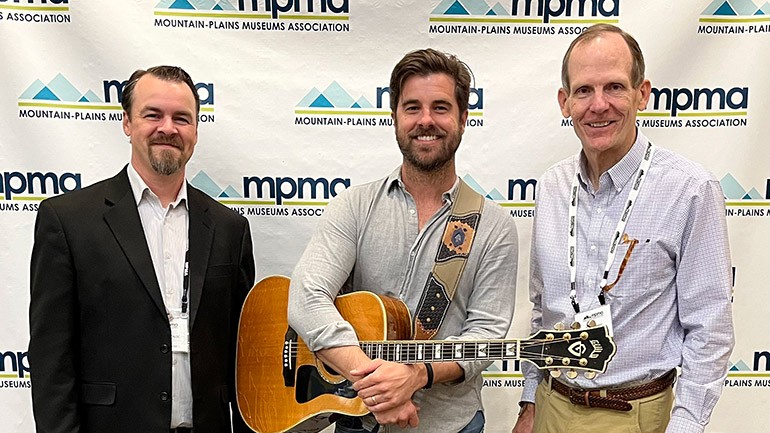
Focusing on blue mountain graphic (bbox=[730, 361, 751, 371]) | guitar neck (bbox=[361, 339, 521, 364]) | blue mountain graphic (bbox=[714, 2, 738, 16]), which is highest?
blue mountain graphic (bbox=[714, 2, 738, 16])

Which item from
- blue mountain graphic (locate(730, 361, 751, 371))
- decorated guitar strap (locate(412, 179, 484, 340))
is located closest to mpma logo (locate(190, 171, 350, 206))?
decorated guitar strap (locate(412, 179, 484, 340))

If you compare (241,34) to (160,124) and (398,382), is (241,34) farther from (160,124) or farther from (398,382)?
(398,382)

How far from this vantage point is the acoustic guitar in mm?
1741

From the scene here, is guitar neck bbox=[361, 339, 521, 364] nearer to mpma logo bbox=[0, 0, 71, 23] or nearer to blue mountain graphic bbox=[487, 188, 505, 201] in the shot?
blue mountain graphic bbox=[487, 188, 505, 201]

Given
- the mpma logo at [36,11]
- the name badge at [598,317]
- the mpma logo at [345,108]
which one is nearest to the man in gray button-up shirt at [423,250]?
the name badge at [598,317]

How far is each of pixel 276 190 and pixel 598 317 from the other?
1562mm

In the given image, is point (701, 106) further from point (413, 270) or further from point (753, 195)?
point (413, 270)

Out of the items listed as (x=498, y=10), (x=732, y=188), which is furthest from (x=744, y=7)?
(x=498, y=10)

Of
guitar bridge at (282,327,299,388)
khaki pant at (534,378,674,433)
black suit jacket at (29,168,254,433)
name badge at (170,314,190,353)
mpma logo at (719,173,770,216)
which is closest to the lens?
khaki pant at (534,378,674,433)

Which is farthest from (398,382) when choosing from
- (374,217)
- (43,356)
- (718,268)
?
(43,356)

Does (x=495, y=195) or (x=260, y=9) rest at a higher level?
(x=260, y=9)

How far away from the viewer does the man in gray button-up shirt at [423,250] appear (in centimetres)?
192

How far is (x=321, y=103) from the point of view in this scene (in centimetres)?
277

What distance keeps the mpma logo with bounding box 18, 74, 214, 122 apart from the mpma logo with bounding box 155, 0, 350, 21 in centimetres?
31
